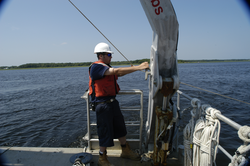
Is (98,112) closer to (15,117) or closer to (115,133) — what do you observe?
(115,133)

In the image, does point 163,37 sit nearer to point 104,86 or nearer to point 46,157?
point 104,86

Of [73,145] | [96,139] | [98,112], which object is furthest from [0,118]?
[98,112]

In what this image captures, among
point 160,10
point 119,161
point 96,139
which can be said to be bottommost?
point 119,161

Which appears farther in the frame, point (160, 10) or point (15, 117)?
point (15, 117)

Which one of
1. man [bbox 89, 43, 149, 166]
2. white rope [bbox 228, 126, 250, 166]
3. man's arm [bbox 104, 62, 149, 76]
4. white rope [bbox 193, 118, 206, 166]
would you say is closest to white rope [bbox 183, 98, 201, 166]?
white rope [bbox 193, 118, 206, 166]

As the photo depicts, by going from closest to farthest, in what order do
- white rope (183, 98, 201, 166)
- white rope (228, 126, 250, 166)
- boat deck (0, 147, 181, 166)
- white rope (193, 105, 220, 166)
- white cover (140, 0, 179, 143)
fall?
white rope (228, 126, 250, 166), white rope (193, 105, 220, 166), white cover (140, 0, 179, 143), white rope (183, 98, 201, 166), boat deck (0, 147, 181, 166)

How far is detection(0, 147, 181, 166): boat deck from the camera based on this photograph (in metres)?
2.86

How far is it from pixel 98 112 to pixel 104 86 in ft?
1.46

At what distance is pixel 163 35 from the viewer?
2107 millimetres

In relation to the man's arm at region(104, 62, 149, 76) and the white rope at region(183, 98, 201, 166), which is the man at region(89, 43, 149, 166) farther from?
the white rope at region(183, 98, 201, 166)

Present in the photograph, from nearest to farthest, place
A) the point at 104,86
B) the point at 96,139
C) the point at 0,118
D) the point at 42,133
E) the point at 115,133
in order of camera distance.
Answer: the point at 104,86 → the point at 115,133 → the point at 96,139 → the point at 42,133 → the point at 0,118

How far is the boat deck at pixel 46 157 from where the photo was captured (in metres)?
2.86

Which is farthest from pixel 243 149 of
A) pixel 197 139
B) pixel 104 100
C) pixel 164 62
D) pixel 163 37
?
pixel 104 100

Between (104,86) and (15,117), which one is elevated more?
(104,86)
